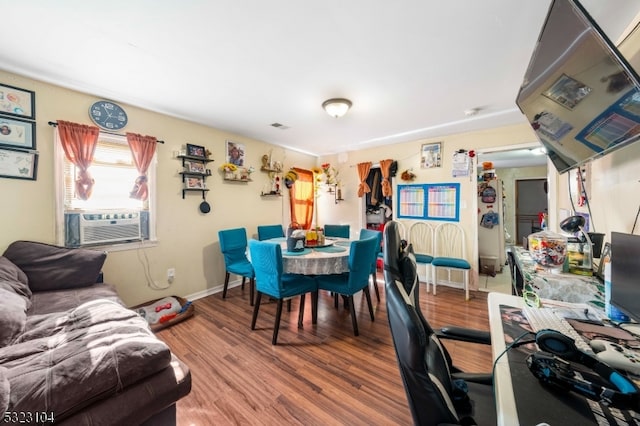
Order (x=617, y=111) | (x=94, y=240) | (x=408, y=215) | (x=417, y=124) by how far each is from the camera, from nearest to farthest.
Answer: (x=617, y=111) < (x=94, y=240) < (x=417, y=124) < (x=408, y=215)

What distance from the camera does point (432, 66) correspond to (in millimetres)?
1997

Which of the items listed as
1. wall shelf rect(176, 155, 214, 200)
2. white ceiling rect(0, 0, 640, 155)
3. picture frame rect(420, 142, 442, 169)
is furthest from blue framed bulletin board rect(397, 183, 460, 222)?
wall shelf rect(176, 155, 214, 200)

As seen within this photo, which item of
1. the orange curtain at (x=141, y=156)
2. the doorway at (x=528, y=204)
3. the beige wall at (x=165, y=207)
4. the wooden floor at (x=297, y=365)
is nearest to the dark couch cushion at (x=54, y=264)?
the beige wall at (x=165, y=207)

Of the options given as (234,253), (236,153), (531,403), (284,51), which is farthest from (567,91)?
(236,153)

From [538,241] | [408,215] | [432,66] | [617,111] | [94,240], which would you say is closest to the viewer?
[617,111]

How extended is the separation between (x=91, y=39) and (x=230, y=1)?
3.74 ft

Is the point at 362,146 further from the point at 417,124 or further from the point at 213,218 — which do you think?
the point at 213,218

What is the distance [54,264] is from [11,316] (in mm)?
827

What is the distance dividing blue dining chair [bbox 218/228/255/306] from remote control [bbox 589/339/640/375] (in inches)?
110

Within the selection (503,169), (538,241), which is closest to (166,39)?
(538,241)

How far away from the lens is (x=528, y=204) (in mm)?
6641

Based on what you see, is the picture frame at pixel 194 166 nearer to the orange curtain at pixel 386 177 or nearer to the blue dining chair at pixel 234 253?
the blue dining chair at pixel 234 253

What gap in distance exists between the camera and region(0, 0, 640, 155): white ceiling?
4.71ft

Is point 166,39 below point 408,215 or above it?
above
